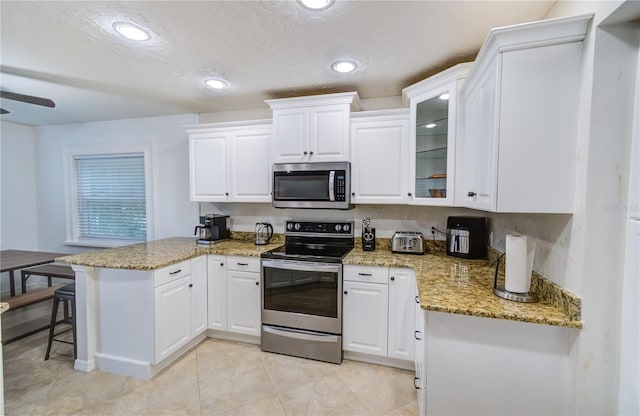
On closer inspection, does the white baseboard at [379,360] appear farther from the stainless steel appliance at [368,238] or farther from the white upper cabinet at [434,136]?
the white upper cabinet at [434,136]

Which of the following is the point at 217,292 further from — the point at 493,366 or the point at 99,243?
the point at 99,243

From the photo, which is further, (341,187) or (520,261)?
(341,187)

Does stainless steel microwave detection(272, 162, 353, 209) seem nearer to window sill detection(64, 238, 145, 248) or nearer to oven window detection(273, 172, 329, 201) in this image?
oven window detection(273, 172, 329, 201)

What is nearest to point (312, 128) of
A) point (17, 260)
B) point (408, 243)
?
point (408, 243)

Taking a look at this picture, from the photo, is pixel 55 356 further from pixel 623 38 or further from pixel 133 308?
pixel 623 38

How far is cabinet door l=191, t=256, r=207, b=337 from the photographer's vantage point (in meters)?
2.54

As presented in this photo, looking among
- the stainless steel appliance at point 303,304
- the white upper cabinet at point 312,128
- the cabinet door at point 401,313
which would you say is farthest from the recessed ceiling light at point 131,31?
the cabinet door at point 401,313

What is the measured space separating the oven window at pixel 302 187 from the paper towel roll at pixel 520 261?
4.94 feet

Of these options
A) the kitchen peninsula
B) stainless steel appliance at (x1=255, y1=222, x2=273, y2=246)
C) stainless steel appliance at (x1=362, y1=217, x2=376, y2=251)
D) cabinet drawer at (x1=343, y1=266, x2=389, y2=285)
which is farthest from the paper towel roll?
stainless steel appliance at (x1=255, y1=222, x2=273, y2=246)

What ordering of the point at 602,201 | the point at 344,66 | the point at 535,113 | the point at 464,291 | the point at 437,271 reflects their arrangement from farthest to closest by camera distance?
the point at 344,66 → the point at 437,271 → the point at 464,291 → the point at 535,113 → the point at 602,201

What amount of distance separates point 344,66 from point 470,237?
5.67ft

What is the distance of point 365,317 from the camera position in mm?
2293

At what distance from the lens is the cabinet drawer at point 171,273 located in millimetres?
2148

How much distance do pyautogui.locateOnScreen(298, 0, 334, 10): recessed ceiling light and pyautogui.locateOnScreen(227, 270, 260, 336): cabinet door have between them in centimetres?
207
